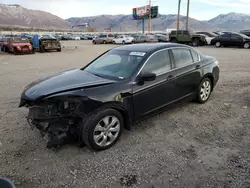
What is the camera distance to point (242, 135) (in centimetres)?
366

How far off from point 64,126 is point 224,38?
2209cm

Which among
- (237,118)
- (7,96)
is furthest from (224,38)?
(7,96)

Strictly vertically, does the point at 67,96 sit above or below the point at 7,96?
above

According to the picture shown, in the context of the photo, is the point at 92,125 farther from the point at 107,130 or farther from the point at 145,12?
the point at 145,12

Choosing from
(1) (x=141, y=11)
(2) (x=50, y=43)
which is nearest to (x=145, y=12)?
(1) (x=141, y=11)

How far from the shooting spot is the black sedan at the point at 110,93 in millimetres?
2961

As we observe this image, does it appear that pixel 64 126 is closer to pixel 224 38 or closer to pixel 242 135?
pixel 242 135

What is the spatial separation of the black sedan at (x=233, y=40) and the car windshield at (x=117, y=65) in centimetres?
1963

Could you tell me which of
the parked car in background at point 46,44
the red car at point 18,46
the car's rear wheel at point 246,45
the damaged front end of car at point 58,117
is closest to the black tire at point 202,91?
the damaged front end of car at point 58,117

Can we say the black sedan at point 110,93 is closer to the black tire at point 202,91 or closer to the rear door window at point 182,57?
the rear door window at point 182,57

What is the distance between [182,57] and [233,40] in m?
19.1

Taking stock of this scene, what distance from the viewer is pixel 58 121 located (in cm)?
294

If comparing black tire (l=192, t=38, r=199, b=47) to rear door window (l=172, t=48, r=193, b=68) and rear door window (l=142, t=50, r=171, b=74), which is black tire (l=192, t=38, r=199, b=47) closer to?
rear door window (l=172, t=48, r=193, b=68)

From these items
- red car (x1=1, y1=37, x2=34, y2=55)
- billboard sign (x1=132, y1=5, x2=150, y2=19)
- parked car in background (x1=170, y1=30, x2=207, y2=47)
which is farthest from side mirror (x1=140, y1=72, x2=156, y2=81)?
billboard sign (x1=132, y1=5, x2=150, y2=19)
